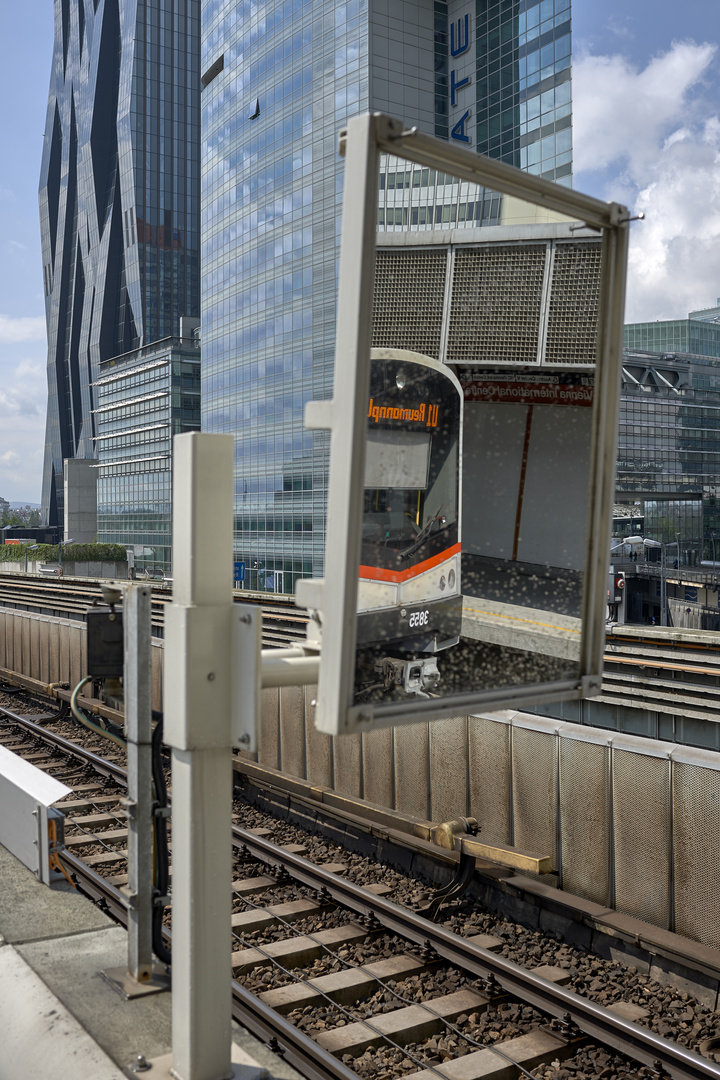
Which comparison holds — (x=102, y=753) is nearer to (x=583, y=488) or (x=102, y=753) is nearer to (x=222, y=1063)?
(x=222, y=1063)

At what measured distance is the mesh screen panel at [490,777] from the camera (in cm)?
977

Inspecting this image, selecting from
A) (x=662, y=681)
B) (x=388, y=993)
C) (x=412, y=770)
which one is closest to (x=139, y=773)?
(x=388, y=993)

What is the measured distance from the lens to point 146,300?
5340 inches

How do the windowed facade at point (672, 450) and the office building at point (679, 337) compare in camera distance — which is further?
the office building at point (679, 337)

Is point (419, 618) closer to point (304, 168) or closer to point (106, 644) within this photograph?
point (106, 644)

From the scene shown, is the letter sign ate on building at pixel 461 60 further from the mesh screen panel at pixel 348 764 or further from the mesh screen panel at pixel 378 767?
the mesh screen panel at pixel 378 767

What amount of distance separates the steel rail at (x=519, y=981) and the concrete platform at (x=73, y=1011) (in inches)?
124

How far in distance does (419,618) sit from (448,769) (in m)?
7.78

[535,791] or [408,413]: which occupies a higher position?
[408,413]

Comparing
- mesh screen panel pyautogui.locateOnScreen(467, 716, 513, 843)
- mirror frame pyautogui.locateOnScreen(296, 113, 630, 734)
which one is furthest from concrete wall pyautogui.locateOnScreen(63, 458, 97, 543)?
mirror frame pyautogui.locateOnScreen(296, 113, 630, 734)

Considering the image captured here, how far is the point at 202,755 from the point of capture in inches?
139

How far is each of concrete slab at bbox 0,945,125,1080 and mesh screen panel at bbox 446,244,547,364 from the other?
129 inches

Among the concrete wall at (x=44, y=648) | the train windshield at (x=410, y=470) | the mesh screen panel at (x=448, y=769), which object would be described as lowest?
the concrete wall at (x=44, y=648)

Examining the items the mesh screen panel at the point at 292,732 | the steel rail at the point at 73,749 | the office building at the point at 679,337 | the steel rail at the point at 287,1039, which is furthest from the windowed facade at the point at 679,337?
the steel rail at the point at 287,1039
